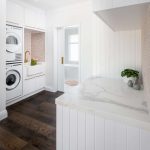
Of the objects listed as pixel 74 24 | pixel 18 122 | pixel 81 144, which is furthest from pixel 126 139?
pixel 74 24

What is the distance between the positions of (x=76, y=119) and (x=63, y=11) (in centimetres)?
349

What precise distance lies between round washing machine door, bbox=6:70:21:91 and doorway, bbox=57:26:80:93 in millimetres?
1283

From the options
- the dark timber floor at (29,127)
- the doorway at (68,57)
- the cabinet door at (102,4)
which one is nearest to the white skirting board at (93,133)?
the cabinet door at (102,4)

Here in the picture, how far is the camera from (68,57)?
4.06 meters

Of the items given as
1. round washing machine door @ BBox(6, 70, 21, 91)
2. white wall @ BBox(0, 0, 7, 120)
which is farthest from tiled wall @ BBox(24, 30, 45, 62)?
white wall @ BBox(0, 0, 7, 120)

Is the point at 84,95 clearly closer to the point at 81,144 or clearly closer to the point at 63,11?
the point at 81,144

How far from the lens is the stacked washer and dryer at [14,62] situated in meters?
2.96

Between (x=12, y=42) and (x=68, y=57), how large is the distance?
158 centimetres

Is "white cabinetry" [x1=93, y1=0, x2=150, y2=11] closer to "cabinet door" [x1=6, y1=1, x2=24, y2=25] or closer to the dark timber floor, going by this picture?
the dark timber floor

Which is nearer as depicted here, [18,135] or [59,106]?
[59,106]

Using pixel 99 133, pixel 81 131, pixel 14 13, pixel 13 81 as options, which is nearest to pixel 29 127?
pixel 13 81

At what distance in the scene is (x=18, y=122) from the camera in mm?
2365

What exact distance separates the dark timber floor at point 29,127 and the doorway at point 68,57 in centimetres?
102

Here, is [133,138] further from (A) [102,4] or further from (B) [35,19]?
(B) [35,19]
